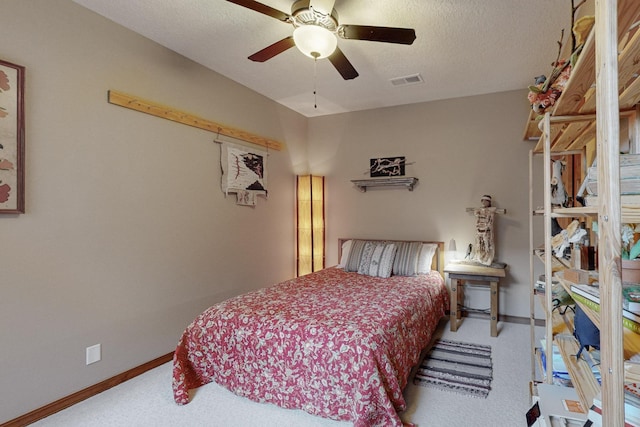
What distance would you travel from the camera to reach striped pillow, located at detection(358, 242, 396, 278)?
3623mm

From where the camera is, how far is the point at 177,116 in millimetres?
2951

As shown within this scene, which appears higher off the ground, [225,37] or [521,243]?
[225,37]

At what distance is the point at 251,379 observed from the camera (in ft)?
7.02

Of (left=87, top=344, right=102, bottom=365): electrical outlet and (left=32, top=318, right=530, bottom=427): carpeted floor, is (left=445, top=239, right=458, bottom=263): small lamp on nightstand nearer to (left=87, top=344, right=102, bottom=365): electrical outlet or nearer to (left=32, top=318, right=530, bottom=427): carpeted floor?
(left=32, top=318, right=530, bottom=427): carpeted floor

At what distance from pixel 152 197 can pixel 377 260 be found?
7.79ft

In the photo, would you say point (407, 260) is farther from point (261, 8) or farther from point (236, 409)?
point (261, 8)

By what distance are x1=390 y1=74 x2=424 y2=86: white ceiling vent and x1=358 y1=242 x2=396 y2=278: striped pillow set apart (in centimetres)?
182

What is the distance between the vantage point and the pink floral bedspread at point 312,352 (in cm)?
184

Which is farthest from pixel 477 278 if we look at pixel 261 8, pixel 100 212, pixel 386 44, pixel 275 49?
pixel 100 212

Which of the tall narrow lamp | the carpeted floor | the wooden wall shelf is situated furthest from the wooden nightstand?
the tall narrow lamp

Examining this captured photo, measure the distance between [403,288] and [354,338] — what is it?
4.20 feet

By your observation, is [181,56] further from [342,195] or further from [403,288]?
[403,288]

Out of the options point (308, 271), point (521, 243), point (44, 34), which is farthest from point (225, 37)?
point (521, 243)

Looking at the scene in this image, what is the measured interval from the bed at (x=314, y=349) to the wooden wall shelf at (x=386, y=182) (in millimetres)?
1638
